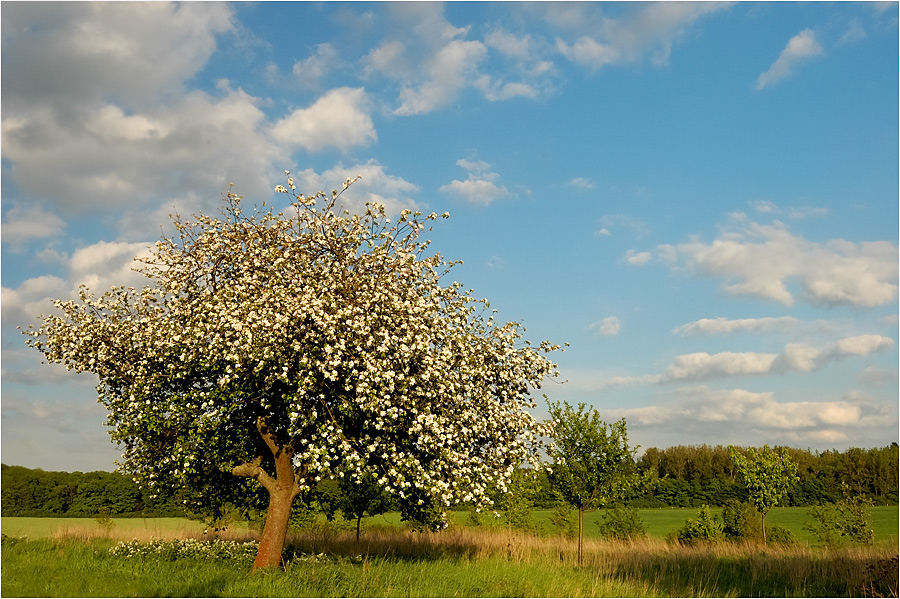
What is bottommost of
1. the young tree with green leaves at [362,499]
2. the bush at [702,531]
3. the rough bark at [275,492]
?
the bush at [702,531]

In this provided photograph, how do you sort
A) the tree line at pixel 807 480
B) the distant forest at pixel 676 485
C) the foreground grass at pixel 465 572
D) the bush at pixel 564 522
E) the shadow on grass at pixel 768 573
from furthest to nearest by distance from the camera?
the tree line at pixel 807 480 → the distant forest at pixel 676 485 → the bush at pixel 564 522 → the shadow on grass at pixel 768 573 → the foreground grass at pixel 465 572

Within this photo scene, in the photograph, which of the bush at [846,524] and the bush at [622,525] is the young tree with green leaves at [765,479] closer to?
the bush at [846,524]

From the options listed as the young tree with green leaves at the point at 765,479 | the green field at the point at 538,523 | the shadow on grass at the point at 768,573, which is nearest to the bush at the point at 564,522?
the green field at the point at 538,523

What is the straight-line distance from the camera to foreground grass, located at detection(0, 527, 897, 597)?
17406 millimetres

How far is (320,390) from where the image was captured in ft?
59.7

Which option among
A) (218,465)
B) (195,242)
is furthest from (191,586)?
(195,242)

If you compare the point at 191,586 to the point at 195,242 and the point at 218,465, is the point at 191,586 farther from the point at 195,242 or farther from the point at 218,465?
the point at 195,242

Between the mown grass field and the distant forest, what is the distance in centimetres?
500

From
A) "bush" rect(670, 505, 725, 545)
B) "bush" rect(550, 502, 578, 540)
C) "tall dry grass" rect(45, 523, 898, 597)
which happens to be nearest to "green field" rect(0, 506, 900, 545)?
"tall dry grass" rect(45, 523, 898, 597)

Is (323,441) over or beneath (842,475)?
over

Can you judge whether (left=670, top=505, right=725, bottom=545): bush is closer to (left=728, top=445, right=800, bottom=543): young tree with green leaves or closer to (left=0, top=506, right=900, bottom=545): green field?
(left=0, top=506, right=900, bottom=545): green field

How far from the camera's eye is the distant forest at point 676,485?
59031 mm

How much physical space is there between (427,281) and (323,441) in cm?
577

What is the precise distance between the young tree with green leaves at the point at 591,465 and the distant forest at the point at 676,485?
167cm
